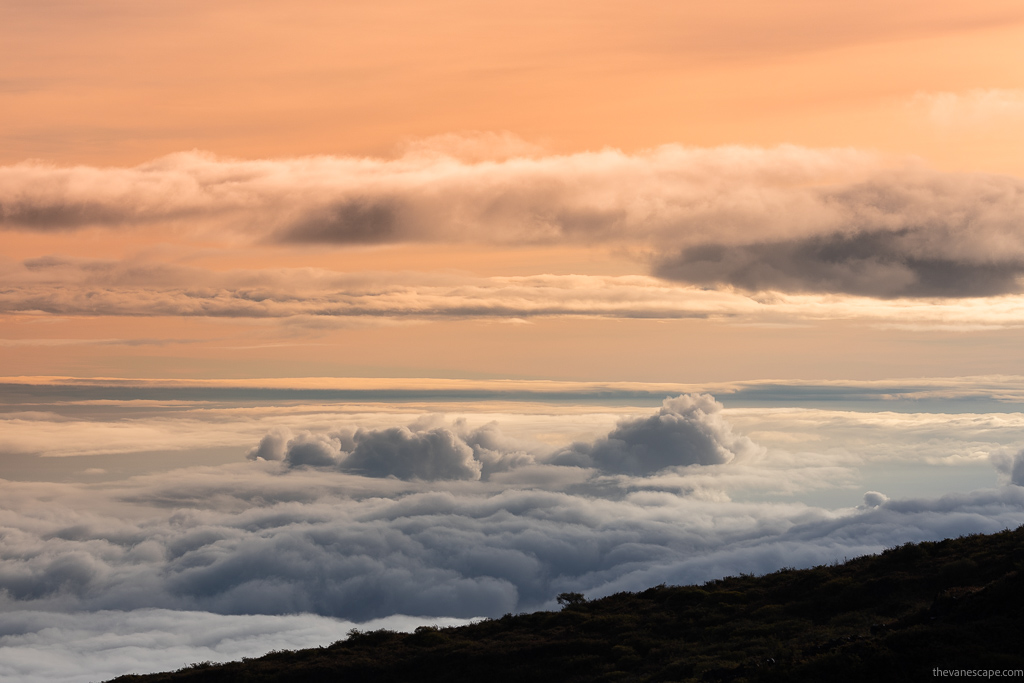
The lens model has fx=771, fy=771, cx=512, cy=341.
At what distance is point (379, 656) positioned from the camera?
212 ft

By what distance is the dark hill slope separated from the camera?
37750 millimetres

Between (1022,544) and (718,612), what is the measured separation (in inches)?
900

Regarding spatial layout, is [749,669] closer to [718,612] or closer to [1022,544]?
[718,612]

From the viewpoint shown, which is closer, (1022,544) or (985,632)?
(985,632)

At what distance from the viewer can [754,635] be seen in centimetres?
5431

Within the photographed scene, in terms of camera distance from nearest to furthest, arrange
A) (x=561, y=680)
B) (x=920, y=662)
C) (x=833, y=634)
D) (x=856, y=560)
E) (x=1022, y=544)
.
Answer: (x=920, y=662) < (x=833, y=634) < (x=561, y=680) < (x=1022, y=544) < (x=856, y=560)

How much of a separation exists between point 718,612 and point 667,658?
34.4ft

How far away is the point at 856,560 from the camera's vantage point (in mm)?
69000

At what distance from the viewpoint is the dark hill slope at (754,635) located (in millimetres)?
37750

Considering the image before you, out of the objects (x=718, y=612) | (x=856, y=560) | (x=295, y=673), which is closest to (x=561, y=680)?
(x=718, y=612)

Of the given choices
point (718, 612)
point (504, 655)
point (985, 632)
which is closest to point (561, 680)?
point (504, 655)

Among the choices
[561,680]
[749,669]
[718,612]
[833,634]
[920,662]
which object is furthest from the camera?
[718,612]

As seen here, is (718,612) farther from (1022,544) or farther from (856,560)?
(1022,544)

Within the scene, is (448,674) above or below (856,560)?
below
